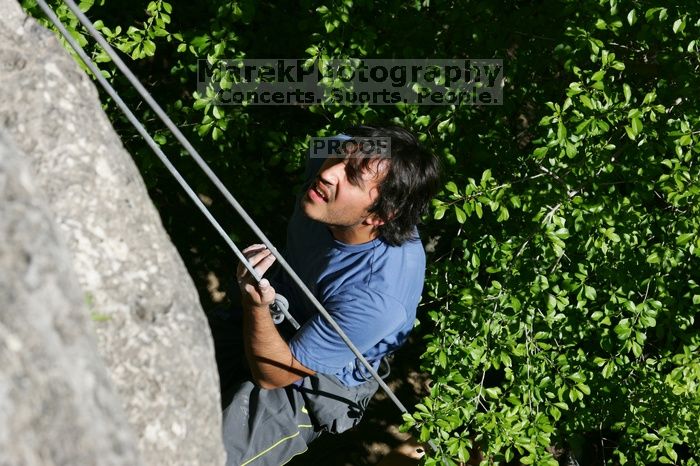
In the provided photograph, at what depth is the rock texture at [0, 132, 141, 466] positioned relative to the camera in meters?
1.21

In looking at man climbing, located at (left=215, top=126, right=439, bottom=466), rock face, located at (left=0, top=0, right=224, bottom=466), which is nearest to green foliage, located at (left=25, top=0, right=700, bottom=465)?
man climbing, located at (left=215, top=126, right=439, bottom=466)

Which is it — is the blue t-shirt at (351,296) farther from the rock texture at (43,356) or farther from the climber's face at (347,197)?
the rock texture at (43,356)

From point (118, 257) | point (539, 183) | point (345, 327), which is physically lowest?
point (345, 327)

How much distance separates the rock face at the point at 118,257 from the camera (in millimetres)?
1614

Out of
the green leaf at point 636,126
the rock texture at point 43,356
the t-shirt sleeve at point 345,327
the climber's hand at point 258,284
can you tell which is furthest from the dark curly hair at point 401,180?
the rock texture at point 43,356

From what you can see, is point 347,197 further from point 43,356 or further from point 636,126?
point 43,356

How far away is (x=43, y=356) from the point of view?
1248mm

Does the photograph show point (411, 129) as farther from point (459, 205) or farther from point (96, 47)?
point (96, 47)

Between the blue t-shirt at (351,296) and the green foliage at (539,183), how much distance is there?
0.25 m

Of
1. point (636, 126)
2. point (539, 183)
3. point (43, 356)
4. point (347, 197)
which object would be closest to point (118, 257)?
point (43, 356)

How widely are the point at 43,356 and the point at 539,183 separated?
238cm

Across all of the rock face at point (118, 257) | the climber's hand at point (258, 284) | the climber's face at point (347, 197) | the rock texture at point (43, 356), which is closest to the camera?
the rock texture at point (43, 356)

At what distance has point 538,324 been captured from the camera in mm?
3432

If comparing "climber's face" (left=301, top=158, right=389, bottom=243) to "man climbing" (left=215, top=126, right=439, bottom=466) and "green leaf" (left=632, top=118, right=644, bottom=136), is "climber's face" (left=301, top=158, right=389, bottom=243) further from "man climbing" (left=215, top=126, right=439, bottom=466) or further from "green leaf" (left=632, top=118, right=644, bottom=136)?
"green leaf" (left=632, top=118, right=644, bottom=136)
